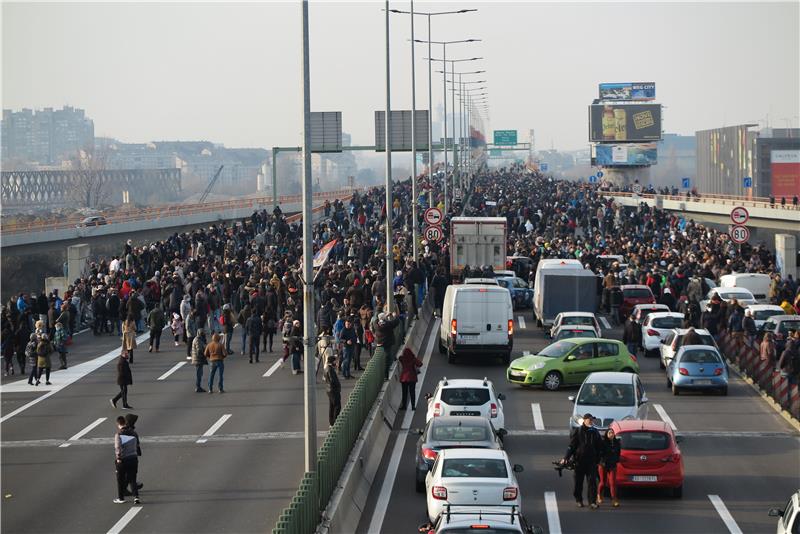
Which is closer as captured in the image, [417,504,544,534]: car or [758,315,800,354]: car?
[417,504,544,534]: car

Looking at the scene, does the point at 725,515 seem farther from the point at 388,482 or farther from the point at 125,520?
the point at 125,520

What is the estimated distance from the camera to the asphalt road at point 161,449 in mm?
17469

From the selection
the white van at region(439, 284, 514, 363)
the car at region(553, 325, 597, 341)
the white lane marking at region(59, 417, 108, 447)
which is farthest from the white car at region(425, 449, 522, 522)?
the car at region(553, 325, 597, 341)

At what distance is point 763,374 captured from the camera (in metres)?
27.9

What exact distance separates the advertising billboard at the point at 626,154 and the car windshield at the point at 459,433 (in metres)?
127

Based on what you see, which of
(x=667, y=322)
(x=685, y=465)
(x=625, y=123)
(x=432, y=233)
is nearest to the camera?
(x=685, y=465)

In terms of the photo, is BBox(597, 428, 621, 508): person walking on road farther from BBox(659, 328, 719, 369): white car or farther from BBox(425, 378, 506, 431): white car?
BBox(659, 328, 719, 369): white car

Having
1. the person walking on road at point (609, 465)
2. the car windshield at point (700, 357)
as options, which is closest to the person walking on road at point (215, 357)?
the car windshield at point (700, 357)

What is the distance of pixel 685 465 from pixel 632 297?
18.4 meters

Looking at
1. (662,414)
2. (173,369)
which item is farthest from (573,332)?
(173,369)

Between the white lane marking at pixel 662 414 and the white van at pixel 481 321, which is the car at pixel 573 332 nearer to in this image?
the white van at pixel 481 321

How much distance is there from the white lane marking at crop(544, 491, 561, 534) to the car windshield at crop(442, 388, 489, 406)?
322cm

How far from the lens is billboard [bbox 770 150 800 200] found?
5162 inches

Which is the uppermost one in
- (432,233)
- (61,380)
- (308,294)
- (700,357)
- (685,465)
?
(308,294)
